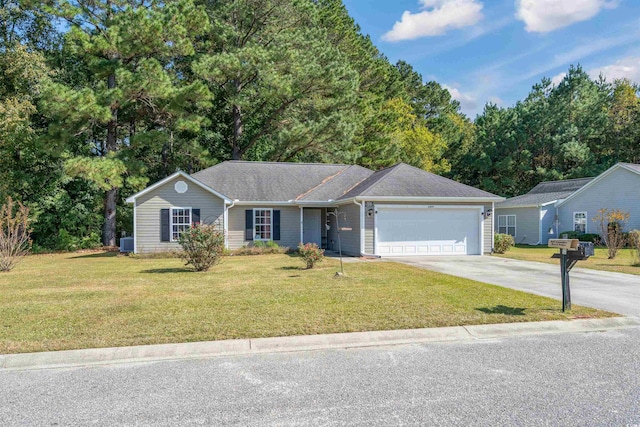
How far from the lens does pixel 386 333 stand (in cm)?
601

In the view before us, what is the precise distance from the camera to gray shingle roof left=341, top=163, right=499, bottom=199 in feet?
57.9

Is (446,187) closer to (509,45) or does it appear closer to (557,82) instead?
(509,45)

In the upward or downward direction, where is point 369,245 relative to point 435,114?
downward

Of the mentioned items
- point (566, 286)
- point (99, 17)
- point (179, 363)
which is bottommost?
point (179, 363)

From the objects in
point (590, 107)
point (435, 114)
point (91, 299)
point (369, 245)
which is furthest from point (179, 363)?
point (435, 114)

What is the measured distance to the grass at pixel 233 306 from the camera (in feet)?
19.5

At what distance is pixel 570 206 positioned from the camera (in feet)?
90.4

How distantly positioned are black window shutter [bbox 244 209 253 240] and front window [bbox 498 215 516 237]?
19.5 metres

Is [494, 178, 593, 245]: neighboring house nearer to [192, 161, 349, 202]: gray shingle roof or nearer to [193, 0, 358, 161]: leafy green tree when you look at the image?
[193, 0, 358, 161]: leafy green tree

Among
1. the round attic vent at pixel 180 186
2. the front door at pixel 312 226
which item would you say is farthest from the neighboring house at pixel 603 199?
the round attic vent at pixel 180 186

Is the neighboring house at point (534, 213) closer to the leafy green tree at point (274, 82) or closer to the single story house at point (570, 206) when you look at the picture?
the single story house at point (570, 206)

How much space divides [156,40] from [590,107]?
36.5 meters

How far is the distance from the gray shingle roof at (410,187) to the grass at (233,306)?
6420mm

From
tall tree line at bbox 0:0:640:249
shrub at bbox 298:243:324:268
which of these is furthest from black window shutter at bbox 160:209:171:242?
shrub at bbox 298:243:324:268
